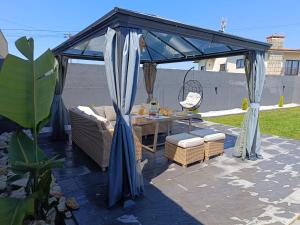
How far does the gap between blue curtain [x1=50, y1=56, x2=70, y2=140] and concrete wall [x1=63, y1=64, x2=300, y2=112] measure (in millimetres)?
1741

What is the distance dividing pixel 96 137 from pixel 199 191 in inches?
89.0

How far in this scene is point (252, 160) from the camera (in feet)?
17.6

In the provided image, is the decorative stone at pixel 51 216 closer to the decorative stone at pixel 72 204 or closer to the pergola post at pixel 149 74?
the decorative stone at pixel 72 204

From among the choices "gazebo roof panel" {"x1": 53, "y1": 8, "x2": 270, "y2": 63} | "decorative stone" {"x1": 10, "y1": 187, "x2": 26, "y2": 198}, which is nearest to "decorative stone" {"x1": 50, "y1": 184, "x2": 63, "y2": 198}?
"decorative stone" {"x1": 10, "y1": 187, "x2": 26, "y2": 198}

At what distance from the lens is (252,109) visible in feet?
17.4

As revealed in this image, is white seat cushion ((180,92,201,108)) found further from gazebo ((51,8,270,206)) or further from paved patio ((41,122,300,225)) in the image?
gazebo ((51,8,270,206))

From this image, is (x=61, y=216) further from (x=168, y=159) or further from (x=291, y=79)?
(x=291, y=79)

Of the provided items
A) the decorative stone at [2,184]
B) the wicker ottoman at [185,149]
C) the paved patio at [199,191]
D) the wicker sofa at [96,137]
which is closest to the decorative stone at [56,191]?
the paved patio at [199,191]

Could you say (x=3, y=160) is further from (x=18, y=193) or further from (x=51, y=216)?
(x=51, y=216)

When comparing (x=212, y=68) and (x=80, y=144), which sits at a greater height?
(x=212, y=68)

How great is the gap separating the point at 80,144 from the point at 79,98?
331cm

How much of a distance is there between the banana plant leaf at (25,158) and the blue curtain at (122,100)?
40.3 inches

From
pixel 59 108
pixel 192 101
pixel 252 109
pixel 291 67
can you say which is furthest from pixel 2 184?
pixel 291 67

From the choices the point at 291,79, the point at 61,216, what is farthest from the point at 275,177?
the point at 291,79
